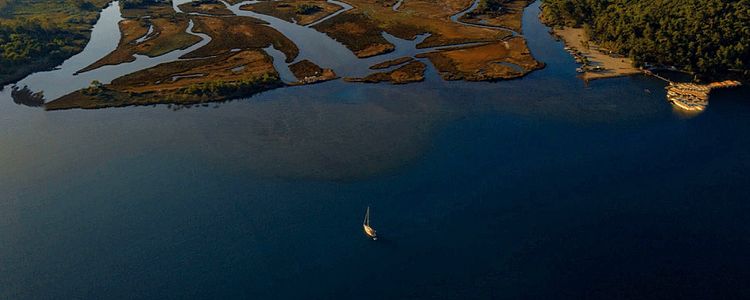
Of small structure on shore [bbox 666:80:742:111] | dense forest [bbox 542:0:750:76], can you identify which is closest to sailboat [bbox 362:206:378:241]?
small structure on shore [bbox 666:80:742:111]

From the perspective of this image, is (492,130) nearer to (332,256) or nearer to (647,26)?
(332,256)

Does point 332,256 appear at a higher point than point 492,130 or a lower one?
lower

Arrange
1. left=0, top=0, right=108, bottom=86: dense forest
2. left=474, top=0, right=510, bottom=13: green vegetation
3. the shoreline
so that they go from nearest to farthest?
the shoreline, left=0, top=0, right=108, bottom=86: dense forest, left=474, top=0, right=510, bottom=13: green vegetation

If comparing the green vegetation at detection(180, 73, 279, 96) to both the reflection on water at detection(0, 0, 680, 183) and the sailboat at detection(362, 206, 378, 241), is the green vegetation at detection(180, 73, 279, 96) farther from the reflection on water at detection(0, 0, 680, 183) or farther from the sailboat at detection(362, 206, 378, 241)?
the sailboat at detection(362, 206, 378, 241)

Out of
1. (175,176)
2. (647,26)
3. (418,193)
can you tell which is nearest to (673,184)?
(418,193)

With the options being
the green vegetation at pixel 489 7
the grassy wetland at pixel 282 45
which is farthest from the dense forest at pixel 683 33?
the green vegetation at pixel 489 7

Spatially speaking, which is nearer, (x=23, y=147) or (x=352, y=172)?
(x=352, y=172)

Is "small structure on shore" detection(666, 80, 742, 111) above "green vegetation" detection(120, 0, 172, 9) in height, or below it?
below

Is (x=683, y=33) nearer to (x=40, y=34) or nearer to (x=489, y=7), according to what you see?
(x=489, y=7)

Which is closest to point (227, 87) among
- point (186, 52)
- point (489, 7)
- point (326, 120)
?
point (326, 120)
